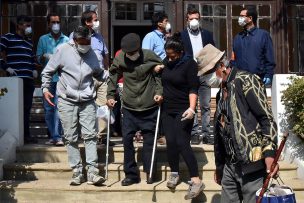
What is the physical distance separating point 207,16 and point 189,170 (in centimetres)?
437

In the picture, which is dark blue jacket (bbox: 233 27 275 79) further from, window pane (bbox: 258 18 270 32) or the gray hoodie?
window pane (bbox: 258 18 270 32)

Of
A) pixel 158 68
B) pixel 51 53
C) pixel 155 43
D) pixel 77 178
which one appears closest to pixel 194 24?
pixel 155 43

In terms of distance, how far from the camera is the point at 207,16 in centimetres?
1069

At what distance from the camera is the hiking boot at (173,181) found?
7.09 m

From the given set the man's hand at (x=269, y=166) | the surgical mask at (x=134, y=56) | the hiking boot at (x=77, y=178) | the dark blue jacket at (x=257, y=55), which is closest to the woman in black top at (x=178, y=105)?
the surgical mask at (x=134, y=56)

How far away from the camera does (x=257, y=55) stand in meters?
8.02

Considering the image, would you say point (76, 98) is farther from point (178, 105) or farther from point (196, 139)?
point (196, 139)

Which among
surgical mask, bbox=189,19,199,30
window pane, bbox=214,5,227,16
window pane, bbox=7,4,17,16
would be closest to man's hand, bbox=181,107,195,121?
surgical mask, bbox=189,19,199,30

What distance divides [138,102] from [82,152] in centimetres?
116

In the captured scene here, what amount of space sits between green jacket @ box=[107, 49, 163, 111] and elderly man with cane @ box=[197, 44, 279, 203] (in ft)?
6.91

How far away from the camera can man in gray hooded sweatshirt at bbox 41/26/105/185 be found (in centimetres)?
730

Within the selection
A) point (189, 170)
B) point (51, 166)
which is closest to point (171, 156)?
point (189, 170)

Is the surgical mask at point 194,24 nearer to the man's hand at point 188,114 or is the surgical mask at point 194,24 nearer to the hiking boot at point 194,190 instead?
the man's hand at point 188,114

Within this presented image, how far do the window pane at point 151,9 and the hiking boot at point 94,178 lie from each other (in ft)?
16.0
